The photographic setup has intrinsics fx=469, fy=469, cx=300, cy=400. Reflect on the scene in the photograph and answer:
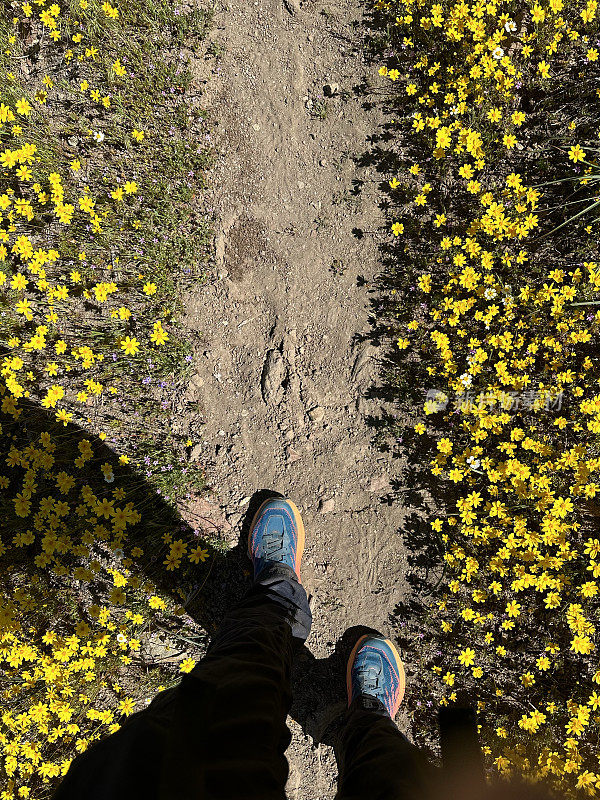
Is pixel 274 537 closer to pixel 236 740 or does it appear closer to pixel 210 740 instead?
pixel 236 740

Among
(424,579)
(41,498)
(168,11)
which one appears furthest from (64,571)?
(168,11)

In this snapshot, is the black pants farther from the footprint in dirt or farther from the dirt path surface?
the footprint in dirt

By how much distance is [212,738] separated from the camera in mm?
1704

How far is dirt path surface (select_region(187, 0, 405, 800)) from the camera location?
11.6 feet

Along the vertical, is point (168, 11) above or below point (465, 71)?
above

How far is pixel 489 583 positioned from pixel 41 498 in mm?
3399

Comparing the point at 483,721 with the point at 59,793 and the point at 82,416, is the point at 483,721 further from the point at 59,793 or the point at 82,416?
the point at 82,416

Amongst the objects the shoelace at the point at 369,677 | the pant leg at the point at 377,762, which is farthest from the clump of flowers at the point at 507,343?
A: the pant leg at the point at 377,762

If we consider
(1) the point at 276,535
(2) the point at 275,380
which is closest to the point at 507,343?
(2) the point at 275,380

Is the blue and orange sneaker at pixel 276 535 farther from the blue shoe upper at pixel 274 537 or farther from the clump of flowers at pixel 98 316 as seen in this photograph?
the clump of flowers at pixel 98 316

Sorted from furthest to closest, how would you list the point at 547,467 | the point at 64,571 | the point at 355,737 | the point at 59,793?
the point at 64,571
the point at 547,467
the point at 355,737
the point at 59,793

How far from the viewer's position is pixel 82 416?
363cm

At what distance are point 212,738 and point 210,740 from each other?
20 millimetres

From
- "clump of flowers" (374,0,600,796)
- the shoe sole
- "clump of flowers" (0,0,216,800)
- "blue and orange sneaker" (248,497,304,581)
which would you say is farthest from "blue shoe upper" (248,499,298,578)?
"clump of flowers" (374,0,600,796)
